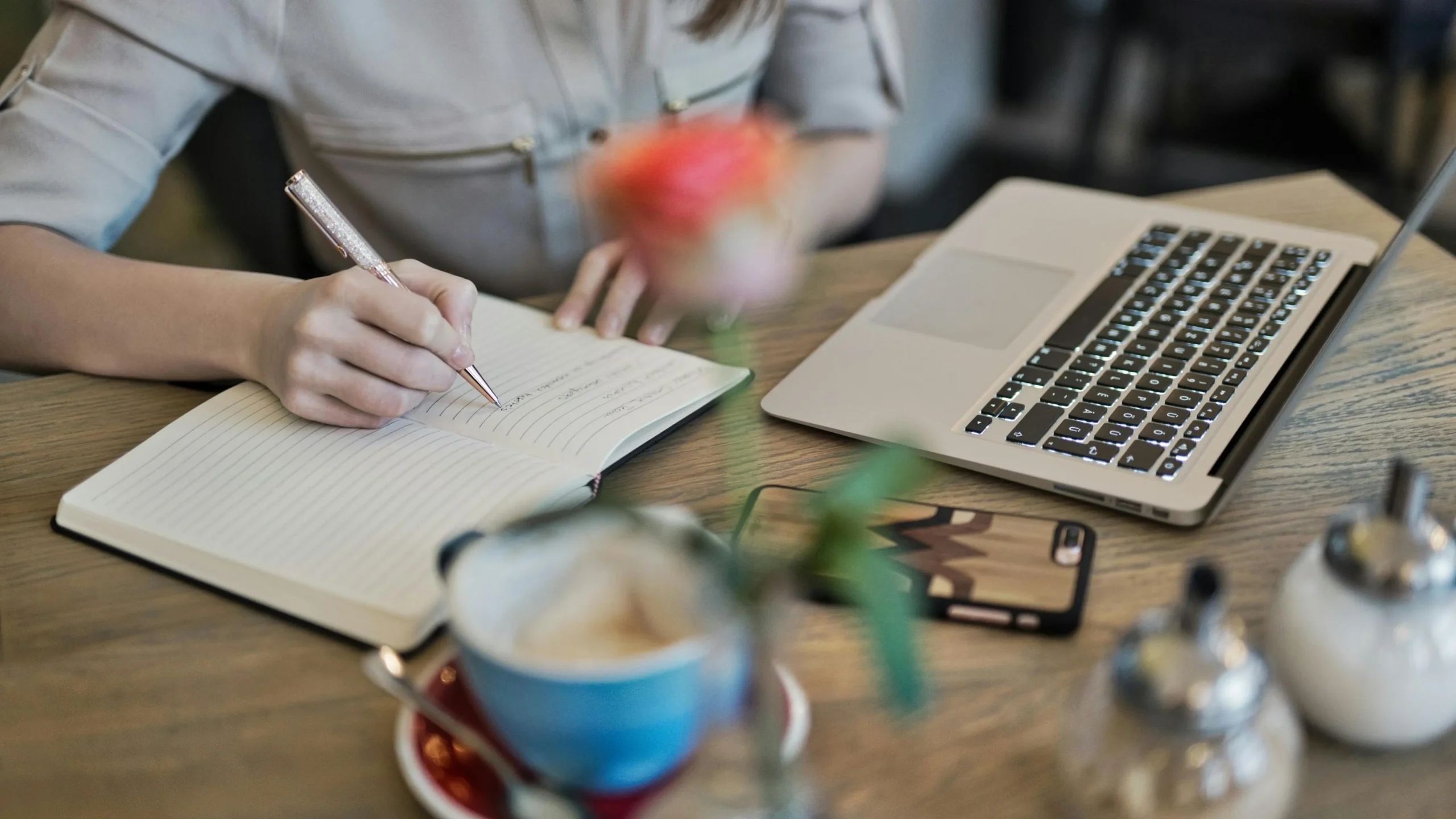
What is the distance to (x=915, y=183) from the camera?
2.49 metres

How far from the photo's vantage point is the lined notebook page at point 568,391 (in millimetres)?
642

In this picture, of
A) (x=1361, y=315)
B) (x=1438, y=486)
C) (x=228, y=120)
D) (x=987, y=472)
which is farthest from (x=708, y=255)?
(x=228, y=120)

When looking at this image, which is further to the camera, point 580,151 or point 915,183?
point 915,183

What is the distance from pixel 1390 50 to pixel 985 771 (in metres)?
1.99

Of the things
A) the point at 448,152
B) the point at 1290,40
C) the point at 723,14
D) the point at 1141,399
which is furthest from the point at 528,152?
the point at 1290,40

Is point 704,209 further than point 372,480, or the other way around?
point 372,480

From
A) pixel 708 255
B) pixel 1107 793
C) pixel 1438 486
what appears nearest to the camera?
pixel 708 255

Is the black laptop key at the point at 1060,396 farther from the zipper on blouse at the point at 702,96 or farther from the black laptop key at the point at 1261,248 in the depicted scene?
the zipper on blouse at the point at 702,96

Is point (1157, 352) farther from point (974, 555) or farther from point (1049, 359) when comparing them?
point (974, 555)

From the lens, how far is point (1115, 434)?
2.04ft

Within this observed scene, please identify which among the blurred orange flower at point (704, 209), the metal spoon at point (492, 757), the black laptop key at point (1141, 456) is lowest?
the black laptop key at point (1141, 456)

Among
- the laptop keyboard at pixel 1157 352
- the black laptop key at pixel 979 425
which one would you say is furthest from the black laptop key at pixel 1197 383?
the black laptop key at pixel 979 425

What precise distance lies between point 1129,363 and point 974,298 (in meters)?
0.13

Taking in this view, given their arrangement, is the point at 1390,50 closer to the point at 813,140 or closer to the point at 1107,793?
the point at 813,140
